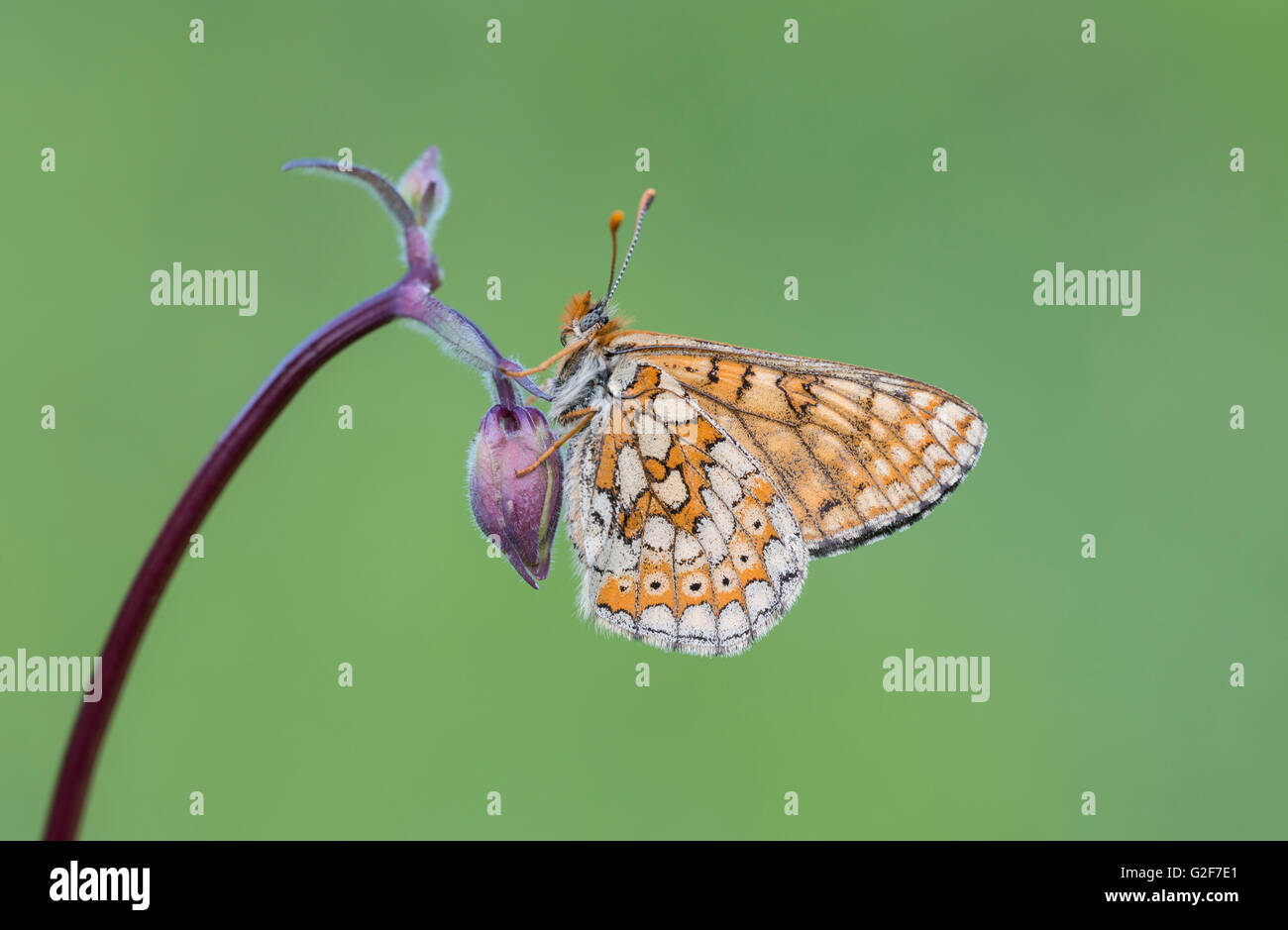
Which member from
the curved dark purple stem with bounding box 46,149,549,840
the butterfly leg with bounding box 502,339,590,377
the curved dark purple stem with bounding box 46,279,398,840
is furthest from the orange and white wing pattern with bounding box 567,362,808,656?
the curved dark purple stem with bounding box 46,279,398,840

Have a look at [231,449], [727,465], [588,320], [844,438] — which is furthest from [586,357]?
[231,449]

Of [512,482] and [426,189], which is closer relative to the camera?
[426,189]

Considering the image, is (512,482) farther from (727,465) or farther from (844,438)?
(844,438)

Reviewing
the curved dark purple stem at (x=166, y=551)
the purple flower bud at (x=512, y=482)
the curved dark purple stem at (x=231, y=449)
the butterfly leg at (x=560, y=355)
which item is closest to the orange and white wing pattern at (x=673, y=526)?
the butterfly leg at (x=560, y=355)

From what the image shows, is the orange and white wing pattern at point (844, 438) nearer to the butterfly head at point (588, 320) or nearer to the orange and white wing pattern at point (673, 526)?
the orange and white wing pattern at point (673, 526)

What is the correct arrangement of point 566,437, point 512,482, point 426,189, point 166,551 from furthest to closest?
point 566,437, point 512,482, point 426,189, point 166,551

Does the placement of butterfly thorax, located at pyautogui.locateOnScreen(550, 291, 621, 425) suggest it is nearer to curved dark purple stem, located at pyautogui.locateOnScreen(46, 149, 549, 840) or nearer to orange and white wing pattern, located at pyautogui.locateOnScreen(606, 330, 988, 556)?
orange and white wing pattern, located at pyautogui.locateOnScreen(606, 330, 988, 556)
